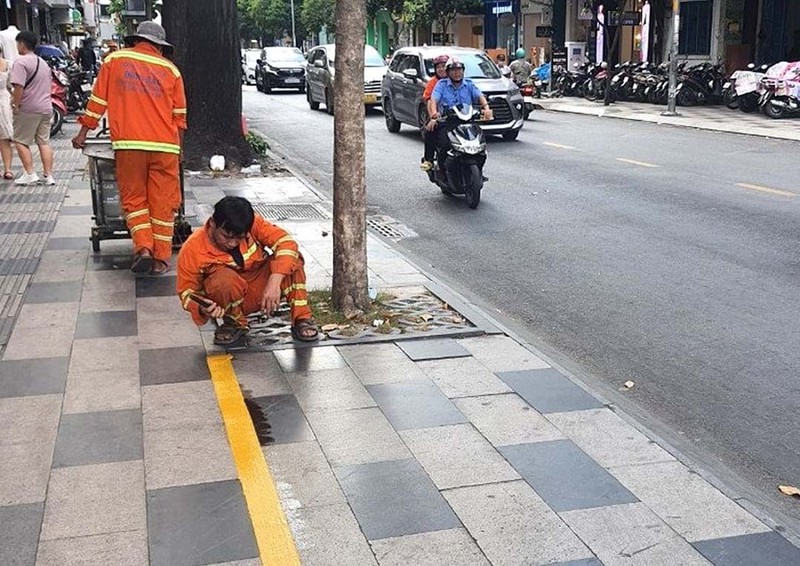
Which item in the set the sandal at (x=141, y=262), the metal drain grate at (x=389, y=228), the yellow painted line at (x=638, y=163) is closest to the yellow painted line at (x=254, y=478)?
the sandal at (x=141, y=262)

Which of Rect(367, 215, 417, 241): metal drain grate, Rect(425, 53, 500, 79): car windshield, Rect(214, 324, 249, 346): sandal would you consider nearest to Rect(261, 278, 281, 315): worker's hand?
Rect(214, 324, 249, 346): sandal

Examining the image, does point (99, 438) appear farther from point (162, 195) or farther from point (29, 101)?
point (29, 101)

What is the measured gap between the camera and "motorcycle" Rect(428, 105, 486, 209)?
11047 millimetres

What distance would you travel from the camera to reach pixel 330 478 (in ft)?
13.2

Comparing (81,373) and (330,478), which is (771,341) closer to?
(330,478)

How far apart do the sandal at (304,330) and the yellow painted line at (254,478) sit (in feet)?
1.90

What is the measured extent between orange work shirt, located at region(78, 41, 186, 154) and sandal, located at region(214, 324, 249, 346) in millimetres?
2065

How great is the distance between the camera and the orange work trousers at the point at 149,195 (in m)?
7.27

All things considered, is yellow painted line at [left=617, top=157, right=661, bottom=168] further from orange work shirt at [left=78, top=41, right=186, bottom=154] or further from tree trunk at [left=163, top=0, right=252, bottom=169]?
orange work shirt at [left=78, top=41, right=186, bottom=154]

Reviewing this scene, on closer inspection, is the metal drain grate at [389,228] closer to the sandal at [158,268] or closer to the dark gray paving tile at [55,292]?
the sandal at [158,268]

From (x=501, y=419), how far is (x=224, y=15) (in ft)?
33.2

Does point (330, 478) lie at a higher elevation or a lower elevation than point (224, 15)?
lower

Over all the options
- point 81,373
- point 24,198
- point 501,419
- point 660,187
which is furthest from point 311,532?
point 660,187

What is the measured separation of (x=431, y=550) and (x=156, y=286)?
4334mm
